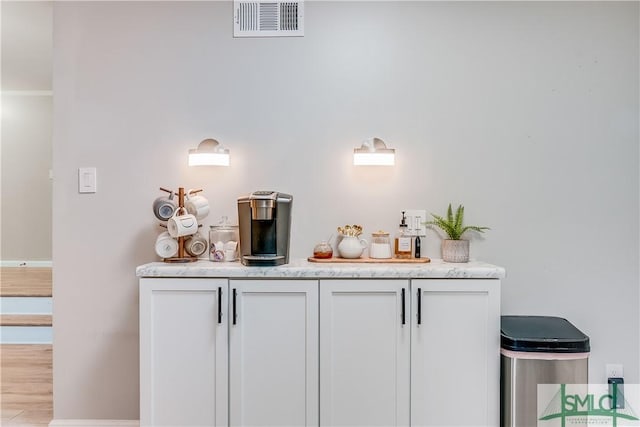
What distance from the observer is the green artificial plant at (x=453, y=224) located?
211 cm

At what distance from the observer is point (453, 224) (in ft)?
6.97

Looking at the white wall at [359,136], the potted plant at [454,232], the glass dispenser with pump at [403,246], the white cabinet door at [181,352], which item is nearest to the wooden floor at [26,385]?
the white wall at [359,136]

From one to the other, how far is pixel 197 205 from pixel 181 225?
172mm

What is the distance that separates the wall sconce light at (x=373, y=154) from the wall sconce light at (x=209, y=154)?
676mm

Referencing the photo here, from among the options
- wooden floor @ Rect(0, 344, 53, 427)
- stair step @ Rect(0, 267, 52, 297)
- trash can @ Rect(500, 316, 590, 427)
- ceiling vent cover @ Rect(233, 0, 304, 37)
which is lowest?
wooden floor @ Rect(0, 344, 53, 427)

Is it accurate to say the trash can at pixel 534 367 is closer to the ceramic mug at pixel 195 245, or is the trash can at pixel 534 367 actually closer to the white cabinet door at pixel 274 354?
the white cabinet door at pixel 274 354

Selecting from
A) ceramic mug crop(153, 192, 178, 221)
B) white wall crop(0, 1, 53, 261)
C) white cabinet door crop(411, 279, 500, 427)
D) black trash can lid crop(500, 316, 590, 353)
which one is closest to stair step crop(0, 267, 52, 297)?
white wall crop(0, 1, 53, 261)

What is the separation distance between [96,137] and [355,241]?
4.78ft

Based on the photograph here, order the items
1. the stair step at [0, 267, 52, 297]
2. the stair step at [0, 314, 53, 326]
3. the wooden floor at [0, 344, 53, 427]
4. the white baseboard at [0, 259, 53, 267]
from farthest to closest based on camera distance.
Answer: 1. the white baseboard at [0, 259, 53, 267]
2. the stair step at [0, 267, 52, 297]
3. the stair step at [0, 314, 53, 326]
4. the wooden floor at [0, 344, 53, 427]

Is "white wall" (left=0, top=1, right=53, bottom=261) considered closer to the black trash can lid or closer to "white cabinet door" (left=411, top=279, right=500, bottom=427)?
"white cabinet door" (left=411, top=279, right=500, bottom=427)

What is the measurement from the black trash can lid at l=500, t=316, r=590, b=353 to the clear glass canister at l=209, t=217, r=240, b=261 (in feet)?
4.22

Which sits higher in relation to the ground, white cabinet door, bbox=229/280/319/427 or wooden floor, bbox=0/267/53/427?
white cabinet door, bbox=229/280/319/427

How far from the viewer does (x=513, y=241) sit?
2.19m

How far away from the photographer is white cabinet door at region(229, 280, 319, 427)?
180 centimetres
